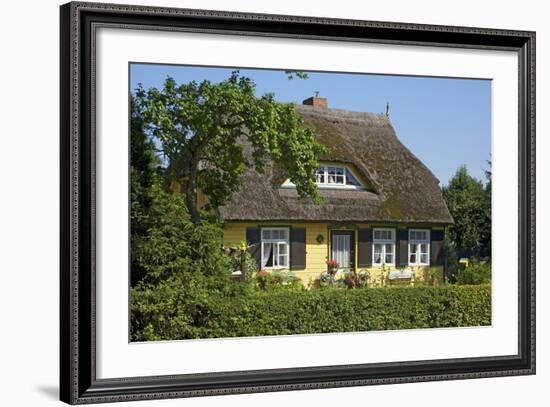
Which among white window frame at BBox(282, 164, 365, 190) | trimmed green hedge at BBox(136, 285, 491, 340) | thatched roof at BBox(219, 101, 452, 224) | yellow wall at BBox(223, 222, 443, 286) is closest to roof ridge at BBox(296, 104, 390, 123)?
thatched roof at BBox(219, 101, 452, 224)

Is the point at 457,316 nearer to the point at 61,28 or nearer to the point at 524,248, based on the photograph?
the point at 524,248

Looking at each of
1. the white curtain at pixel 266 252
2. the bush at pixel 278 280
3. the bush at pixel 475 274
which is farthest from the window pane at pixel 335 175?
the bush at pixel 475 274

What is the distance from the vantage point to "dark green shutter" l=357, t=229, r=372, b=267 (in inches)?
455

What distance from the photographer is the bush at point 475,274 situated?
10.8 metres

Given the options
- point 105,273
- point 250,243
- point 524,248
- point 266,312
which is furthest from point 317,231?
point 105,273

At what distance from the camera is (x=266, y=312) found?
1013 centimetres

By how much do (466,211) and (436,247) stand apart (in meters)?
0.62

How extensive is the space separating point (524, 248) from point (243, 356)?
11.1 ft

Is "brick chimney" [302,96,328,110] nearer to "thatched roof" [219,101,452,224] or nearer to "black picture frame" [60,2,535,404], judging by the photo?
"thatched roof" [219,101,452,224]

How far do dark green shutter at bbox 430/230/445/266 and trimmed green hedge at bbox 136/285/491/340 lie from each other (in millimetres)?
502

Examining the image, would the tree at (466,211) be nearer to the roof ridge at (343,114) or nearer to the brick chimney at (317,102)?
the roof ridge at (343,114)

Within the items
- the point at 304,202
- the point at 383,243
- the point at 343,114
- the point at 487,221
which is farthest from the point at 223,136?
the point at 487,221

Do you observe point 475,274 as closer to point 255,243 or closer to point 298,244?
point 298,244

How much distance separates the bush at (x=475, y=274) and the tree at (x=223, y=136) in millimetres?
2183
